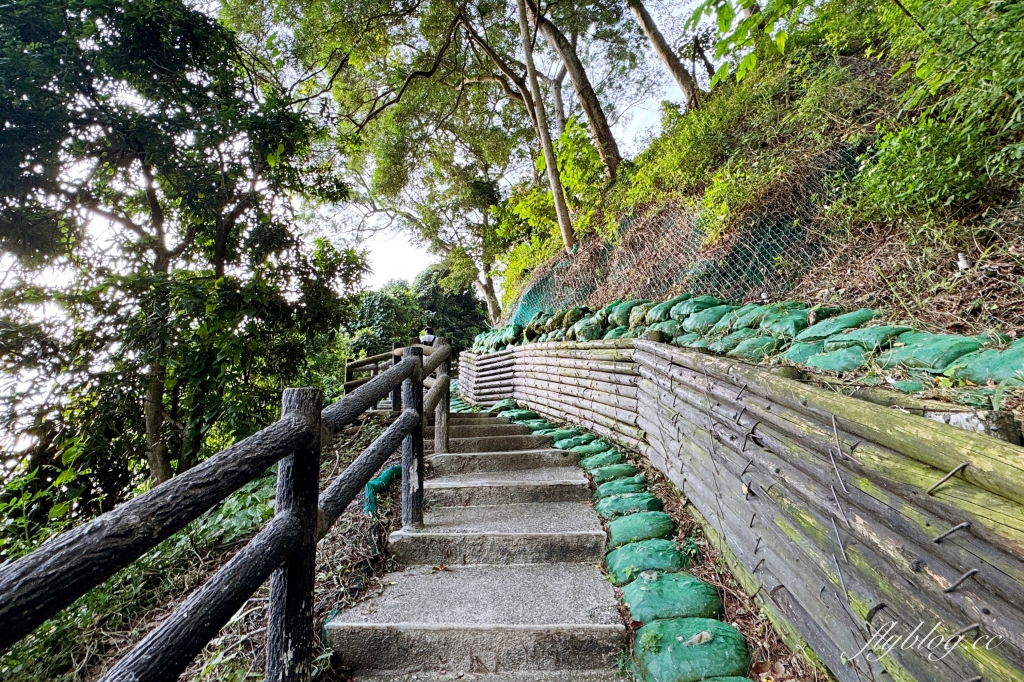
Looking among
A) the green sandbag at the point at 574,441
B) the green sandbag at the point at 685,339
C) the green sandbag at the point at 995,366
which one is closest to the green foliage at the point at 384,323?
the green sandbag at the point at 574,441

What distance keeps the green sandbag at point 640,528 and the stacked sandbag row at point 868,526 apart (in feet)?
1.03

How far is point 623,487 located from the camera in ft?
8.31

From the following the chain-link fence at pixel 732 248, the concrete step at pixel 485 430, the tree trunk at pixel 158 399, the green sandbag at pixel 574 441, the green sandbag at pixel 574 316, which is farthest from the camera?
the green sandbag at pixel 574 316

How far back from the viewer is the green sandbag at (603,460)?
292cm

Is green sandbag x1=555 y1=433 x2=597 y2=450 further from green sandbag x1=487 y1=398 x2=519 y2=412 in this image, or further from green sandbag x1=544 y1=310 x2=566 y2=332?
green sandbag x1=487 y1=398 x2=519 y2=412

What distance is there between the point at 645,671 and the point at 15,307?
482 centimetres

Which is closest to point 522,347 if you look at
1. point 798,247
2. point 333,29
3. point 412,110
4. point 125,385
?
point 798,247

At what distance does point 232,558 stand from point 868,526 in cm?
162

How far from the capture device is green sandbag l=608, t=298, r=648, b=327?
379 centimetres

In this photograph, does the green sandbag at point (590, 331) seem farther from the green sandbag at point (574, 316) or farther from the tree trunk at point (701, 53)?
the tree trunk at point (701, 53)

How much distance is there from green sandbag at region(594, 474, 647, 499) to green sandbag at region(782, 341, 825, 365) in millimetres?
1116

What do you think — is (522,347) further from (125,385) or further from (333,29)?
(333,29)

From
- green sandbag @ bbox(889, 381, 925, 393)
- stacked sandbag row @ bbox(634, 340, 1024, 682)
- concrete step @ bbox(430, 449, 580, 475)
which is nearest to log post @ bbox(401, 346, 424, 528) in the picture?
concrete step @ bbox(430, 449, 580, 475)

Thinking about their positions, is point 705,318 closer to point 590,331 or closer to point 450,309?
point 590,331
